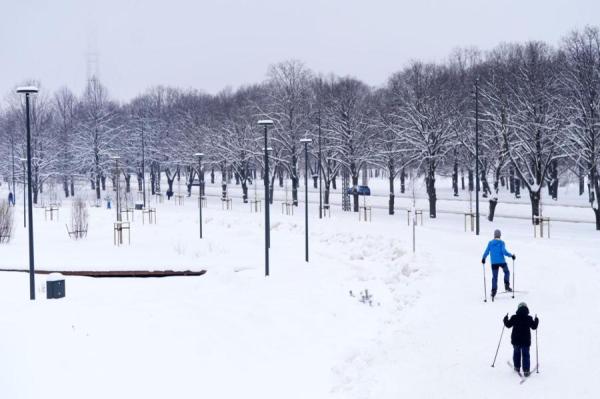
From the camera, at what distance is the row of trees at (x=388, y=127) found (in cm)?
3928

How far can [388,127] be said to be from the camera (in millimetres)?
47594

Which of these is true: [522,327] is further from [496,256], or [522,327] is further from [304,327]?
[304,327]

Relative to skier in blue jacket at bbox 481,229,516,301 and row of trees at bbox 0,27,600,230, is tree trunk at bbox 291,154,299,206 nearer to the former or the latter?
row of trees at bbox 0,27,600,230

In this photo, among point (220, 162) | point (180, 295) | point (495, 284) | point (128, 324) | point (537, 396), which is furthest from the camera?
point (220, 162)

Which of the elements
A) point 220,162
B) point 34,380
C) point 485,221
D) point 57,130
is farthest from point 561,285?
point 57,130

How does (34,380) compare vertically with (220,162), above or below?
below

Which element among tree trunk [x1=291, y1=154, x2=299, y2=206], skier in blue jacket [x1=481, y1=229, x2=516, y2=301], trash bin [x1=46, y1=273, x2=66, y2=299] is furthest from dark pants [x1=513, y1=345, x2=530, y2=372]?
tree trunk [x1=291, y1=154, x2=299, y2=206]

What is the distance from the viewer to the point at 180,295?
20828 millimetres

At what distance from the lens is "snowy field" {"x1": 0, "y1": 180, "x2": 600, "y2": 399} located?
43.2 feet

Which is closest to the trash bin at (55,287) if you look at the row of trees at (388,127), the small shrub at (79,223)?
the small shrub at (79,223)

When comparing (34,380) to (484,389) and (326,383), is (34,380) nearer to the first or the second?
(326,383)

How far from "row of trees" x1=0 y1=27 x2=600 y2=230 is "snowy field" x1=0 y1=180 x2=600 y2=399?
10.2 meters

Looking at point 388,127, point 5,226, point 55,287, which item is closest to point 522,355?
point 55,287

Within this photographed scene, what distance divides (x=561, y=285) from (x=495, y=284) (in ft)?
9.11
